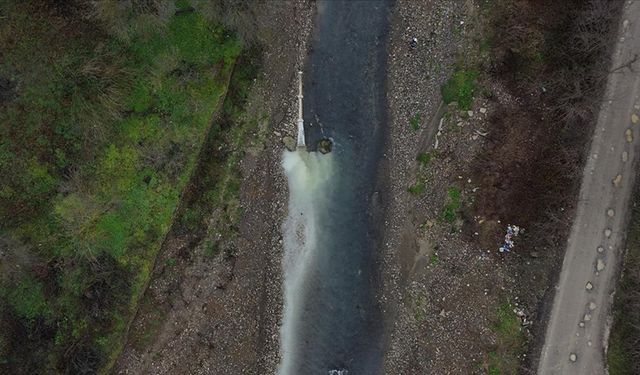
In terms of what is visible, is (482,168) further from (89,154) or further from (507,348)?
(89,154)

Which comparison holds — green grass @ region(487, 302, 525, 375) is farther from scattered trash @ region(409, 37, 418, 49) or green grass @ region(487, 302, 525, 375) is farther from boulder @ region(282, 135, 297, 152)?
scattered trash @ region(409, 37, 418, 49)

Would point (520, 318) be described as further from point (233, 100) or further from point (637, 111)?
point (233, 100)

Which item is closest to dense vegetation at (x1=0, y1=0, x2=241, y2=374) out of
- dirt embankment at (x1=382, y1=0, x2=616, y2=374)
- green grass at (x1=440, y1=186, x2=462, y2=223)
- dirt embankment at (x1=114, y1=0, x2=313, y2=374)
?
dirt embankment at (x1=114, y1=0, x2=313, y2=374)

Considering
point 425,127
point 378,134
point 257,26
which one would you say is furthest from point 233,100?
point 425,127

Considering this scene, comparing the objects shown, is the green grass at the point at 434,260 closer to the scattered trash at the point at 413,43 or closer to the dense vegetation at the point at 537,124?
the dense vegetation at the point at 537,124

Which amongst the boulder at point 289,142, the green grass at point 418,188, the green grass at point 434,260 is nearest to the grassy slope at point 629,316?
the green grass at point 434,260

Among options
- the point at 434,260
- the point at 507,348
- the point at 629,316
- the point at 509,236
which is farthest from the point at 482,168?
the point at 629,316
